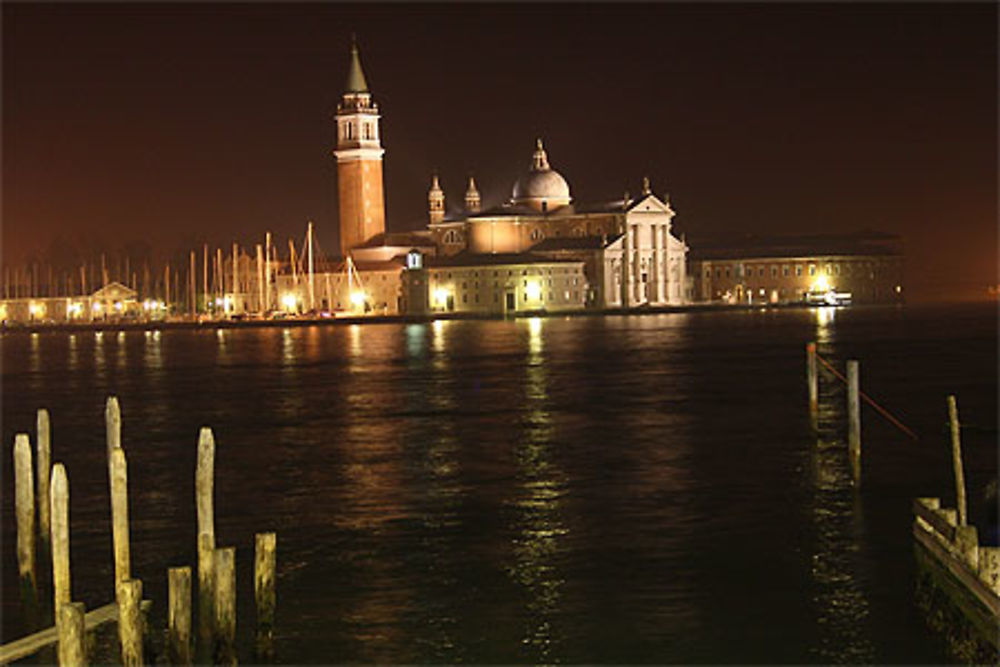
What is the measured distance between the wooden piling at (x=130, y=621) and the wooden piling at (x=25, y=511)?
3.56 m

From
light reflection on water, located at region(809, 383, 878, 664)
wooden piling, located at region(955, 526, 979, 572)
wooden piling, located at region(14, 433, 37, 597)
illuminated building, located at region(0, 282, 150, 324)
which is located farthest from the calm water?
illuminated building, located at region(0, 282, 150, 324)

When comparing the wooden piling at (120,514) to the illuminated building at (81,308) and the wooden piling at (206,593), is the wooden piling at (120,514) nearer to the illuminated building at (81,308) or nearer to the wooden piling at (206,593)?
the wooden piling at (206,593)

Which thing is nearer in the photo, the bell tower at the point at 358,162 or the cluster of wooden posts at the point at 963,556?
the cluster of wooden posts at the point at 963,556

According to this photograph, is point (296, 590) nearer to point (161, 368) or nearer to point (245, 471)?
point (245, 471)

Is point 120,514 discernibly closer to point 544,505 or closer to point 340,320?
point 544,505

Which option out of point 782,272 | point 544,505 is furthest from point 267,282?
point 544,505

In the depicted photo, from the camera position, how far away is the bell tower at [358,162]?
11531 cm

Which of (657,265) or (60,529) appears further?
(657,265)

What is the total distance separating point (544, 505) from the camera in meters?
19.1

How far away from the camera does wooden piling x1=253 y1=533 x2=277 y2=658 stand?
12306 millimetres

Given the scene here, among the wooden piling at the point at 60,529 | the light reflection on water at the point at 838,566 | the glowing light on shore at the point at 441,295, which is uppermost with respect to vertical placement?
the glowing light on shore at the point at 441,295

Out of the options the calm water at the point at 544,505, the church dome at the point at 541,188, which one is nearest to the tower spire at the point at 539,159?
the church dome at the point at 541,188

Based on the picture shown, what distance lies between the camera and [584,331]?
255 ft

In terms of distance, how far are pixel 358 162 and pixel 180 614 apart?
345 ft
